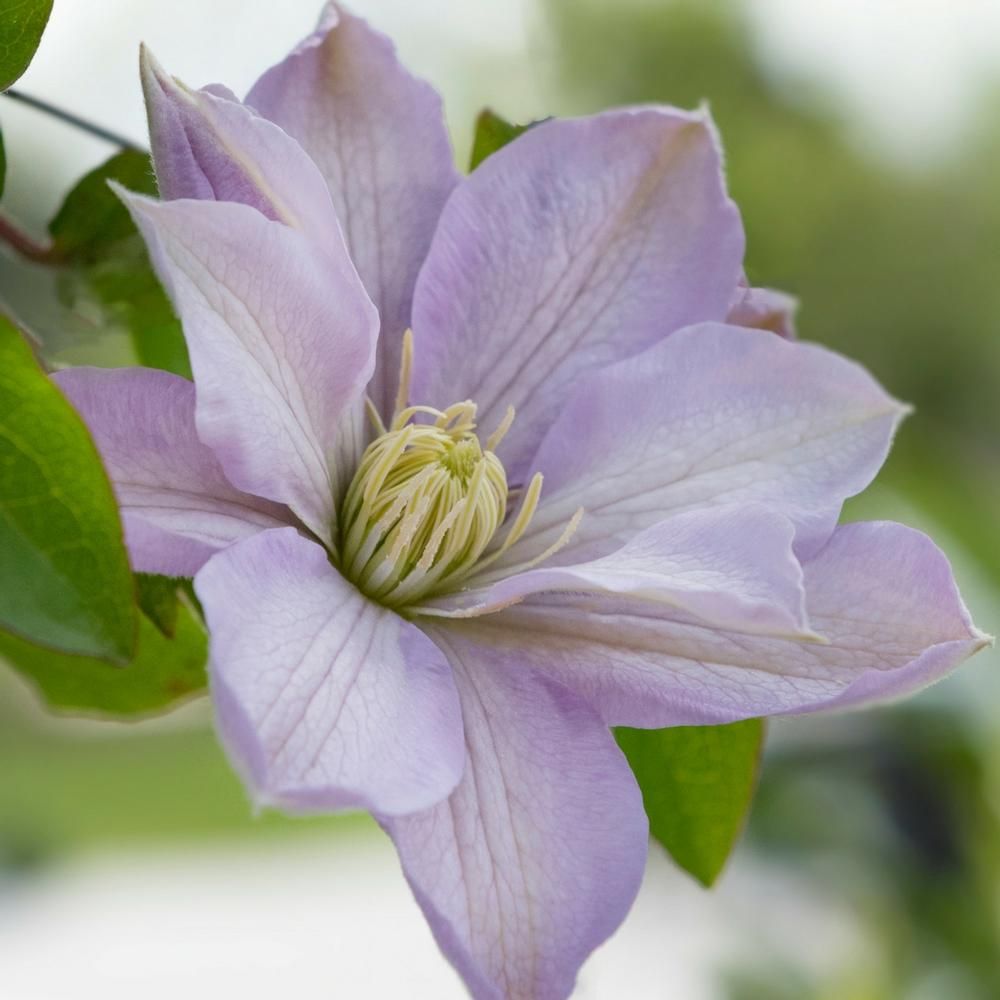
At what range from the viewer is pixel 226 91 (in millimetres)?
334

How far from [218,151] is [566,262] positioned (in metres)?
0.13

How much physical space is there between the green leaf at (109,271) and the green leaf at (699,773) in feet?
0.71

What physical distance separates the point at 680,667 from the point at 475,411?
0.11 m

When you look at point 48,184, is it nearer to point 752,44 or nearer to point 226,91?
point 226,91

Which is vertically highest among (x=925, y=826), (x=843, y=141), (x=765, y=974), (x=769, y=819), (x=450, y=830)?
(x=450, y=830)

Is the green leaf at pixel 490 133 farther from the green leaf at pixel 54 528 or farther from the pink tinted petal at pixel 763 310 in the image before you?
the green leaf at pixel 54 528

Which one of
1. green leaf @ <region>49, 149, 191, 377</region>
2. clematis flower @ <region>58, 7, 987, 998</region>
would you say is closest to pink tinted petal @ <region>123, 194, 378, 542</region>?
clematis flower @ <region>58, 7, 987, 998</region>

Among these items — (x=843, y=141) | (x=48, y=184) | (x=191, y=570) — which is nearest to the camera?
(x=191, y=570)

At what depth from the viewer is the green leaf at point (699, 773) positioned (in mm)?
438

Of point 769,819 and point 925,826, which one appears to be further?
point 769,819

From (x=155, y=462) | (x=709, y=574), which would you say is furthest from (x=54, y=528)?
(x=709, y=574)

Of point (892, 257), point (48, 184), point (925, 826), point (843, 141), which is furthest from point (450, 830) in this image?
point (892, 257)

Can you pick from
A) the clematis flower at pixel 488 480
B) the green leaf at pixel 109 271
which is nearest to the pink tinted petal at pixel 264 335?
the clematis flower at pixel 488 480

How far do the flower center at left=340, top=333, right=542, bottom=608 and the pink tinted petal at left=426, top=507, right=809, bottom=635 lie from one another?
0.03 meters
